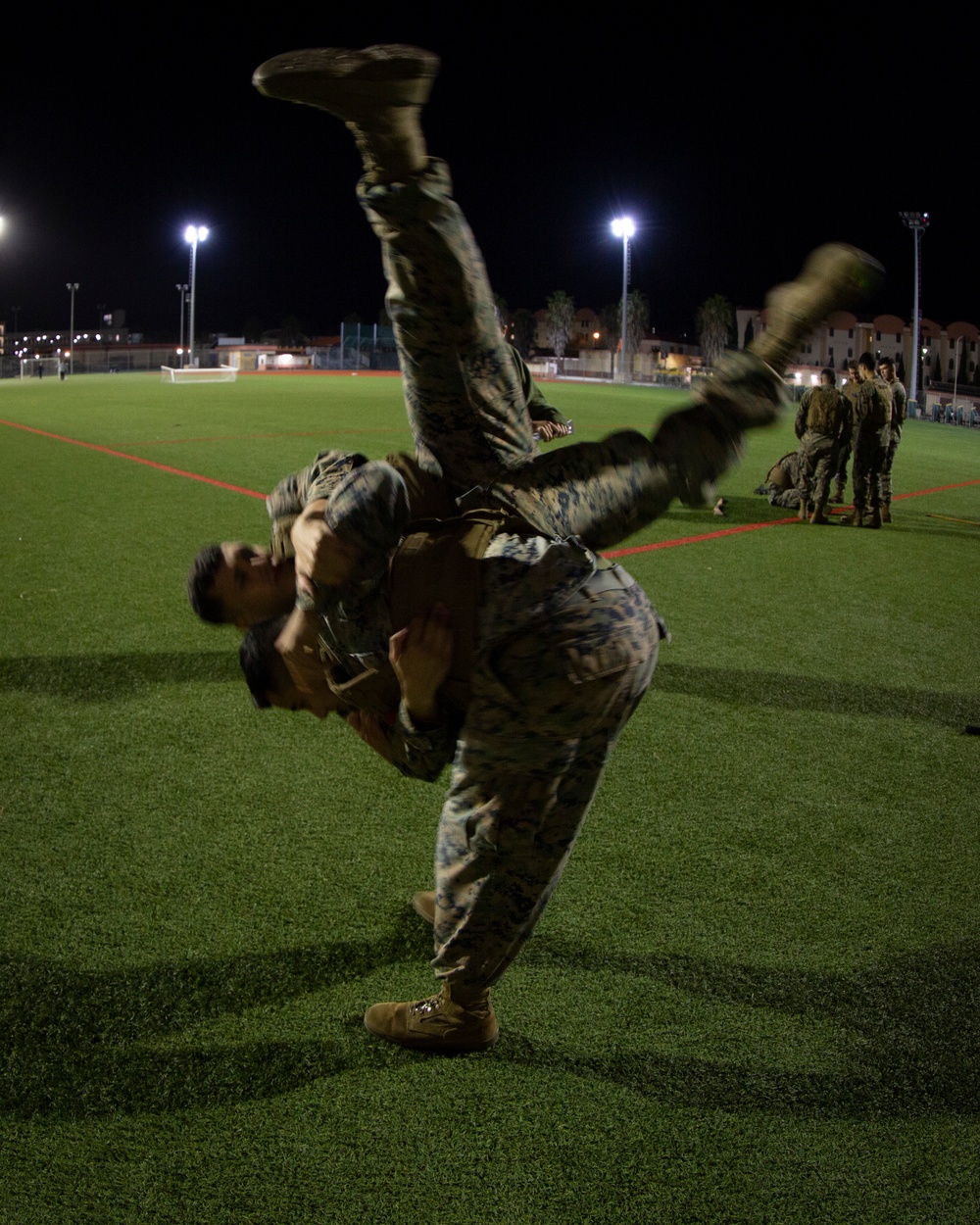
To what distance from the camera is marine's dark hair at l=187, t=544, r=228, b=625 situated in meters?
2.41

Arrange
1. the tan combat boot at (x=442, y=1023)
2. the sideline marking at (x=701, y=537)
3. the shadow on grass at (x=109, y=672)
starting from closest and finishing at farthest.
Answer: the tan combat boot at (x=442, y=1023)
the shadow on grass at (x=109, y=672)
the sideline marking at (x=701, y=537)

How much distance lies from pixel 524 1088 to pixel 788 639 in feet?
15.7

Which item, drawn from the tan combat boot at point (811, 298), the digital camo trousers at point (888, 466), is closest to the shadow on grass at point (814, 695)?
the tan combat boot at point (811, 298)

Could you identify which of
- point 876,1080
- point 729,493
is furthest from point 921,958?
point 729,493

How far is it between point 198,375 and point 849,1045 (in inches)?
1556

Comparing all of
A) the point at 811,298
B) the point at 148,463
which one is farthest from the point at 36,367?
the point at 811,298

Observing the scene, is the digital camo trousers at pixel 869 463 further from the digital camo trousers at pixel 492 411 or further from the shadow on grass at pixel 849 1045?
the digital camo trousers at pixel 492 411

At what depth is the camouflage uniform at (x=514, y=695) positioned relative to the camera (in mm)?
2092

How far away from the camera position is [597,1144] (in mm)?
2381

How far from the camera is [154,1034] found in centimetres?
270

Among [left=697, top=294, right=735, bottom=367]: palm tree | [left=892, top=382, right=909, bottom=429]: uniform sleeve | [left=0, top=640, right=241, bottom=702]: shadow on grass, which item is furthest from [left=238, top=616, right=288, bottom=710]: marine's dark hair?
[left=697, top=294, right=735, bottom=367]: palm tree

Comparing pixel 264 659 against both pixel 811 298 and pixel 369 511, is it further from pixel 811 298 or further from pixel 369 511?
pixel 811 298

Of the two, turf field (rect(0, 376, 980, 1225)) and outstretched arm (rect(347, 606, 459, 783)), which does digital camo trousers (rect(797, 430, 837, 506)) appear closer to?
turf field (rect(0, 376, 980, 1225))

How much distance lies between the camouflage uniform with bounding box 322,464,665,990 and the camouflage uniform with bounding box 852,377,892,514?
9883 millimetres
